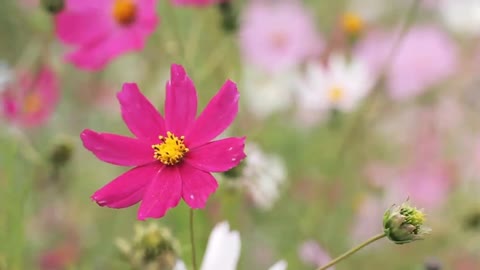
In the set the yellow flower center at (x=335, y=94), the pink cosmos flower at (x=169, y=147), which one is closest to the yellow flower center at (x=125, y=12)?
the yellow flower center at (x=335, y=94)

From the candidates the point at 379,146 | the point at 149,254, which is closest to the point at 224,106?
the point at 149,254

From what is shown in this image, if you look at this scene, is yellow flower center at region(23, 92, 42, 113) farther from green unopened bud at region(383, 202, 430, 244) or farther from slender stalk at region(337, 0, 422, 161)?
green unopened bud at region(383, 202, 430, 244)

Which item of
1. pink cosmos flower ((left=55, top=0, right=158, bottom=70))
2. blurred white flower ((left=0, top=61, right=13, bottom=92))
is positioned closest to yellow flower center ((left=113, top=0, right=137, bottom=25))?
pink cosmos flower ((left=55, top=0, right=158, bottom=70))

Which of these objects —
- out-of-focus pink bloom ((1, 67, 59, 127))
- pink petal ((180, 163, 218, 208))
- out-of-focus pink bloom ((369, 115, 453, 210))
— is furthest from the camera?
out-of-focus pink bloom ((369, 115, 453, 210))

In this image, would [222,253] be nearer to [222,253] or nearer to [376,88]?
[222,253]

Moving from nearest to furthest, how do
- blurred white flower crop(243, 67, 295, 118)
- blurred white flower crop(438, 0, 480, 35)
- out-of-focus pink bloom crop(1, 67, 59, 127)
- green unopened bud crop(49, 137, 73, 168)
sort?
1. green unopened bud crop(49, 137, 73, 168)
2. out-of-focus pink bloom crop(1, 67, 59, 127)
3. blurred white flower crop(243, 67, 295, 118)
4. blurred white flower crop(438, 0, 480, 35)

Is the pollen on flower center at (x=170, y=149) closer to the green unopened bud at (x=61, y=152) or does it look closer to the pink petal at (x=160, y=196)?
the pink petal at (x=160, y=196)

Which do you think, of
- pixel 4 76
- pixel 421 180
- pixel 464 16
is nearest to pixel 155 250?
pixel 4 76
